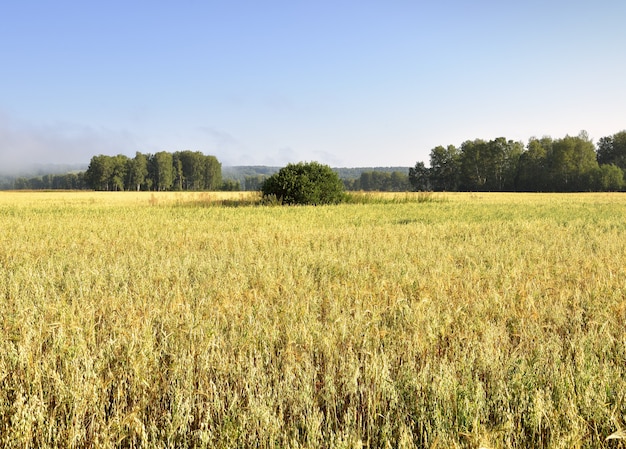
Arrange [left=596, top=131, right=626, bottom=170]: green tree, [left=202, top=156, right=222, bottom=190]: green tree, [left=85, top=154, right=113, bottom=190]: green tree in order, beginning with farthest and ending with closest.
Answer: [left=202, top=156, right=222, bottom=190]: green tree
[left=85, top=154, right=113, bottom=190]: green tree
[left=596, top=131, right=626, bottom=170]: green tree

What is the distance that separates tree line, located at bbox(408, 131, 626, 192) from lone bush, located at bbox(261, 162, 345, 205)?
230 feet

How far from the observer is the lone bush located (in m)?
27.9

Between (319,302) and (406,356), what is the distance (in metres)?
1.64

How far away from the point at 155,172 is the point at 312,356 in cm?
13366

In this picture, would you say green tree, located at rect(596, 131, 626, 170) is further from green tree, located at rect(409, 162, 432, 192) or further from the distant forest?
green tree, located at rect(409, 162, 432, 192)

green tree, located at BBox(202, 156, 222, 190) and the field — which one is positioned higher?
green tree, located at BBox(202, 156, 222, 190)

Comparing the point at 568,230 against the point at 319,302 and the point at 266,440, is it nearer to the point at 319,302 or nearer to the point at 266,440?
the point at 319,302

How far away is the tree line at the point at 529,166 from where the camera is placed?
81.6 meters

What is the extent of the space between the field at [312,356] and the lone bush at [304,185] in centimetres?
2085

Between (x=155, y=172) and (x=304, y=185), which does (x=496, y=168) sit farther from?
(x=155, y=172)

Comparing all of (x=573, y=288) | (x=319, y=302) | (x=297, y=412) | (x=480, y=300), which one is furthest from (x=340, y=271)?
(x=297, y=412)

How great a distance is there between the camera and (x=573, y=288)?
5.71 metres

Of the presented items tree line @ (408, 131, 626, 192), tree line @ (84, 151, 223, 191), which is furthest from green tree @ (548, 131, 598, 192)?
tree line @ (84, 151, 223, 191)

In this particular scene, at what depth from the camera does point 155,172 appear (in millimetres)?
127688
